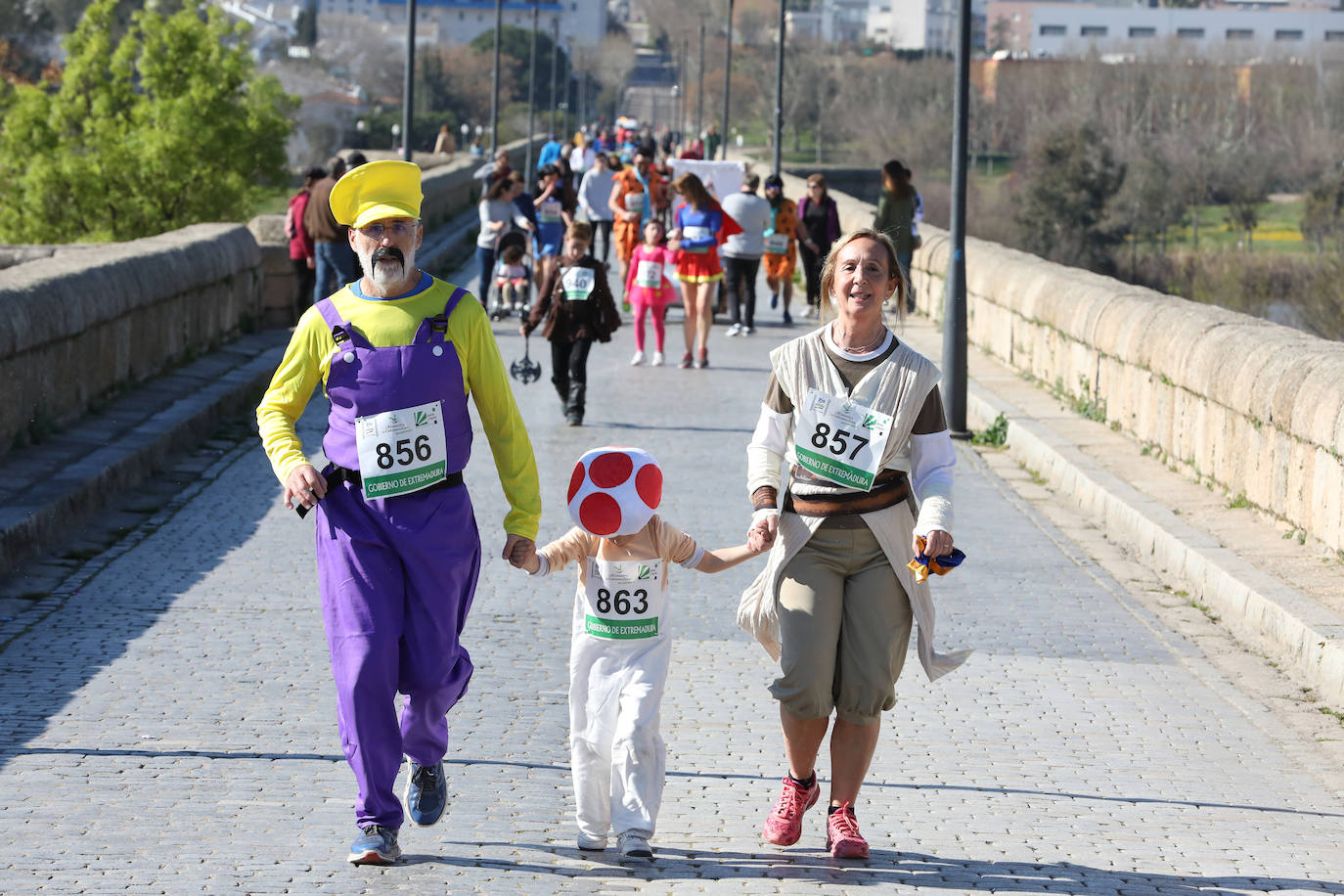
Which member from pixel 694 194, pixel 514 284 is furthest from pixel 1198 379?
pixel 514 284

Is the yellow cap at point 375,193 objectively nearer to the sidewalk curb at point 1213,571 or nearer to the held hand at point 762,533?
the held hand at point 762,533

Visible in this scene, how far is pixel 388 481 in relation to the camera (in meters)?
5.05

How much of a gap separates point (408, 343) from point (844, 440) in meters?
1.19

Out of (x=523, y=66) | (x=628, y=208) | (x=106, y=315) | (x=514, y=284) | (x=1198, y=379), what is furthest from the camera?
(x=523, y=66)

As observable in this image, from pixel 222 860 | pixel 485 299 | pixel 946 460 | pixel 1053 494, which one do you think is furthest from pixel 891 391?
pixel 485 299


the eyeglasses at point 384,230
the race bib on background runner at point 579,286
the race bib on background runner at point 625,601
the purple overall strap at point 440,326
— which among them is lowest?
the race bib on background runner at point 625,601

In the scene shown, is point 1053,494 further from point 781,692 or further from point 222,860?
point 222,860

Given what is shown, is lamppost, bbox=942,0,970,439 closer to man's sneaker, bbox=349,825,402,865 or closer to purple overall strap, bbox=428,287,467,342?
purple overall strap, bbox=428,287,467,342

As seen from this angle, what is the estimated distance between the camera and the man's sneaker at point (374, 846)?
506 centimetres

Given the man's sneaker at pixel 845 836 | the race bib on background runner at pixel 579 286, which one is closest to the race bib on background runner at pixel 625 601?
the man's sneaker at pixel 845 836

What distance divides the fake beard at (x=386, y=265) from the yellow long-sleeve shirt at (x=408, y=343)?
2.1 inches

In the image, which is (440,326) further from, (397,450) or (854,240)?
(854,240)

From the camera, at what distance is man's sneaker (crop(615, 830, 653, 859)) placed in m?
5.21

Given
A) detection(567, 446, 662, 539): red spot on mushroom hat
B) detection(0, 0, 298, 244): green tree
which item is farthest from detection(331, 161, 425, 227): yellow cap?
detection(0, 0, 298, 244): green tree
